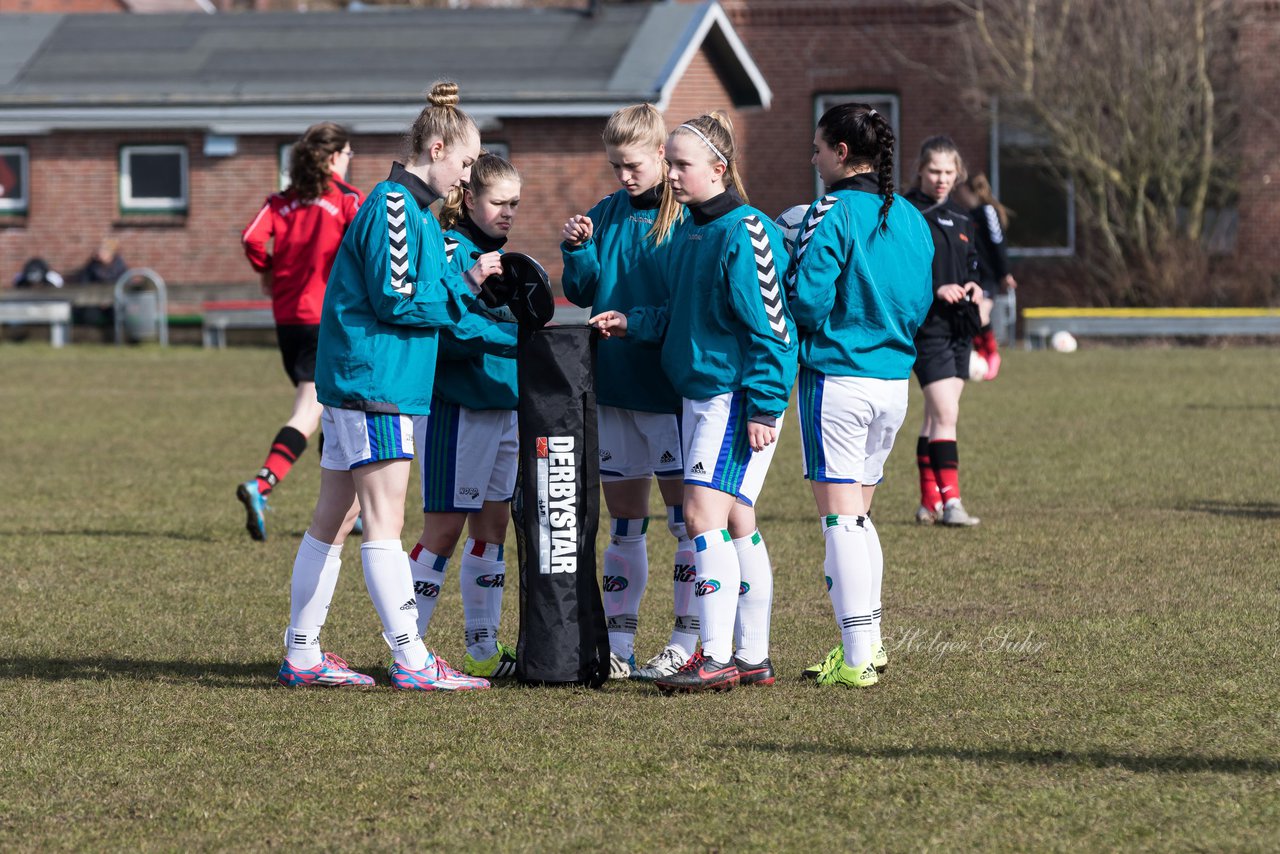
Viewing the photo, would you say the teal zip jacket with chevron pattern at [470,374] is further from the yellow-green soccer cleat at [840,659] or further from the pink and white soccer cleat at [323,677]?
the yellow-green soccer cleat at [840,659]

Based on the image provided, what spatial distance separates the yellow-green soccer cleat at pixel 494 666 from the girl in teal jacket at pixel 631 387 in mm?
359

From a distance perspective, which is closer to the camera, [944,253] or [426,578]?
[426,578]

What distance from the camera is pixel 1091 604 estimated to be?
24.8 feet

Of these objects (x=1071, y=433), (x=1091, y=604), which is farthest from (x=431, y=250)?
(x=1071, y=433)

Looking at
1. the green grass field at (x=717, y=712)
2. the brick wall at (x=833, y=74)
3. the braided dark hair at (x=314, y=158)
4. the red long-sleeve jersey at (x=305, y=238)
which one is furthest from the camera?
the brick wall at (x=833, y=74)

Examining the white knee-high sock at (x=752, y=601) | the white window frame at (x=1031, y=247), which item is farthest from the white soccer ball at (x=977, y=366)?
the white window frame at (x=1031, y=247)

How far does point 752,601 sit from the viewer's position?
20.4 feet

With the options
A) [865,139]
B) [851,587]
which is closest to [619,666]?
[851,587]

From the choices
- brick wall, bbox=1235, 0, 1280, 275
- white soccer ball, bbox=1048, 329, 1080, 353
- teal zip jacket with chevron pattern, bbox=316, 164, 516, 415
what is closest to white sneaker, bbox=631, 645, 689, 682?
teal zip jacket with chevron pattern, bbox=316, 164, 516, 415

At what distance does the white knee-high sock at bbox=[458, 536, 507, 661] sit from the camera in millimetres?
6516

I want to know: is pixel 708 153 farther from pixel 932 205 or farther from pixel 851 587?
pixel 932 205

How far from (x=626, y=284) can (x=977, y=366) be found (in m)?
4.78

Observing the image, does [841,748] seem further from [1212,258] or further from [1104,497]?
[1212,258]

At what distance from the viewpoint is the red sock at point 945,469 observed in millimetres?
10047
